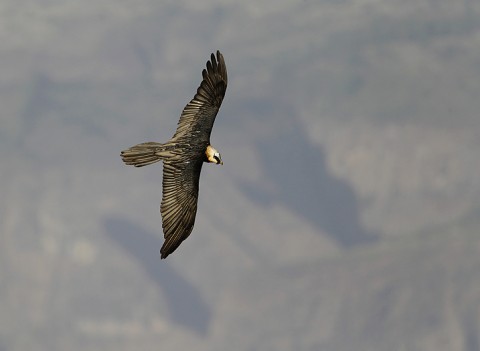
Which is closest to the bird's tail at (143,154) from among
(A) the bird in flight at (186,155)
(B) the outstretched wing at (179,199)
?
(A) the bird in flight at (186,155)

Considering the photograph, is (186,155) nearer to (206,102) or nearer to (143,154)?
(143,154)

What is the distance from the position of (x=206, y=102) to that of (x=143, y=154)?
5802 millimetres

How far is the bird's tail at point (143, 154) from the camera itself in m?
57.0

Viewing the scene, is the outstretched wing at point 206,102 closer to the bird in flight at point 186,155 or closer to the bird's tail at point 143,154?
the bird in flight at point 186,155

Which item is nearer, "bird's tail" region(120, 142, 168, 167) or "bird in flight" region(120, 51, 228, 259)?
"bird in flight" region(120, 51, 228, 259)

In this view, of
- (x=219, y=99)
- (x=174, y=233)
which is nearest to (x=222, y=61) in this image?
(x=219, y=99)

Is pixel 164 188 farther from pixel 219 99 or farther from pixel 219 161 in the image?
pixel 219 99

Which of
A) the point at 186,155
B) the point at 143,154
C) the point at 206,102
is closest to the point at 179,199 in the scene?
the point at 186,155

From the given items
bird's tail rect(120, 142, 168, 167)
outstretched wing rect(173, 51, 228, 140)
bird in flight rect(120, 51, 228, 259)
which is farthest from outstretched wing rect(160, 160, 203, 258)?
outstretched wing rect(173, 51, 228, 140)

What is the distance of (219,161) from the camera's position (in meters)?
58.0

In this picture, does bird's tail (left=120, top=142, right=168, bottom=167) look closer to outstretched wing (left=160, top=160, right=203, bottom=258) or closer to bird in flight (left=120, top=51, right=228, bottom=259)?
bird in flight (left=120, top=51, right=228, bottom=259)

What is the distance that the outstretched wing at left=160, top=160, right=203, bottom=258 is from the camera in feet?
183

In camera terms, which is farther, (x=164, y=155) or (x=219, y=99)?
(x=219, y=99)

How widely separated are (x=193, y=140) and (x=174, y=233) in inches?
240
